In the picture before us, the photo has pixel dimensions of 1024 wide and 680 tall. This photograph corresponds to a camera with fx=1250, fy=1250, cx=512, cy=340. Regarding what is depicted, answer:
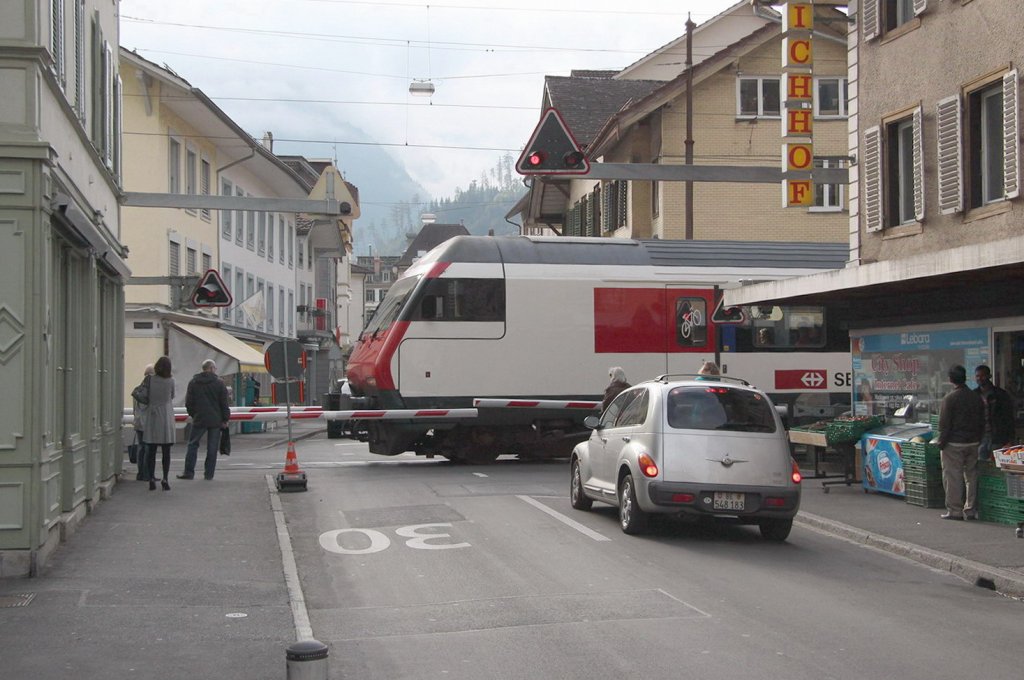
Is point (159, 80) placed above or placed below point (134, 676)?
above

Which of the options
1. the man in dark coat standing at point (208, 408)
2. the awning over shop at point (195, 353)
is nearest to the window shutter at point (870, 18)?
the man in dark coat standing at point (208, 408)

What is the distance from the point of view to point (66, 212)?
10688mm

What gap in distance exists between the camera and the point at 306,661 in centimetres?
568

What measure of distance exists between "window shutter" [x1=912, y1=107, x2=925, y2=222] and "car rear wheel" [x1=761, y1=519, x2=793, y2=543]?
5.59 m

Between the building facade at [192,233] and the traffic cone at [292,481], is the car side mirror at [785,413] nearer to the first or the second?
the traffic cone at [292,481]

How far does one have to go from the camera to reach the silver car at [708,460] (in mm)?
12594

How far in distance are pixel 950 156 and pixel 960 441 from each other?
386cm

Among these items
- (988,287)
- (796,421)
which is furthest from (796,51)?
(796,421)

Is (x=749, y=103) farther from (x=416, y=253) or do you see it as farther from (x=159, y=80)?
(x=416, y=253)

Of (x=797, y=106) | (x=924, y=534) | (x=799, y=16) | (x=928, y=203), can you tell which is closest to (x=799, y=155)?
(x=797, y=106)

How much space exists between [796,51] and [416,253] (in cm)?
12866

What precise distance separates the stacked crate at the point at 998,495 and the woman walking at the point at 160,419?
34.9ft

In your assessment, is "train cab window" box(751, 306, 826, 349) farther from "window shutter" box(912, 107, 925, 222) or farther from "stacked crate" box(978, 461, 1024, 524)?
"stacked crate" box(978, 461, 1024, 524)

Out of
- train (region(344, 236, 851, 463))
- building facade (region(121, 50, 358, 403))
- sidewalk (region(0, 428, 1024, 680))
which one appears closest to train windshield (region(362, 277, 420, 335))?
train (region(344, 236, 851, 463))
